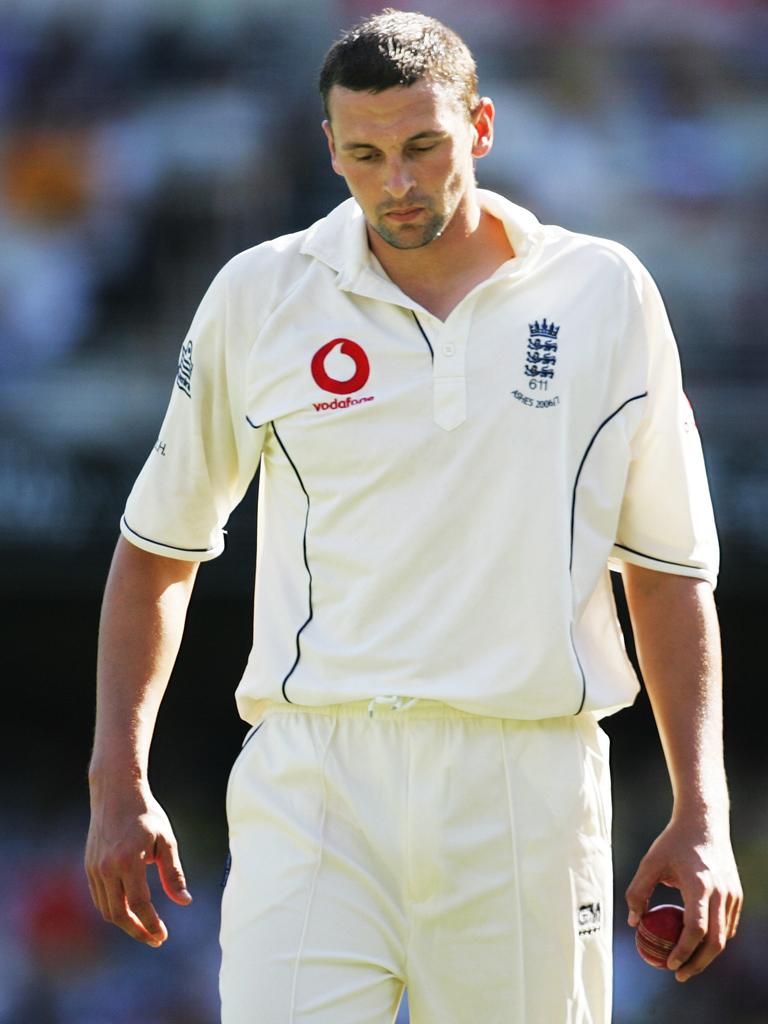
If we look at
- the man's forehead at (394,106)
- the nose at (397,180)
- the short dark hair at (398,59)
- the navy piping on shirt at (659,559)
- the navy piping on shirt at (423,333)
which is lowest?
the navy piping on shirt at (659,559)

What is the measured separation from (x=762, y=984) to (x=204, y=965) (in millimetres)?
2198

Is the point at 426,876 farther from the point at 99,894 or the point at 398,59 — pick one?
the point at 398,59

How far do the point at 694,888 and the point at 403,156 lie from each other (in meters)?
0.98

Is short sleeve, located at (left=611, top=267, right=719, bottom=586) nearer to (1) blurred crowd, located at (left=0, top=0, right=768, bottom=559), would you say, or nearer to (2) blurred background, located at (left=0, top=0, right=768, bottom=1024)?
(2) blurred background, located at (left=0, top=0, right=768, bottom=1024)

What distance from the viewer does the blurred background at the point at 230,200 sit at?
6.61 meters

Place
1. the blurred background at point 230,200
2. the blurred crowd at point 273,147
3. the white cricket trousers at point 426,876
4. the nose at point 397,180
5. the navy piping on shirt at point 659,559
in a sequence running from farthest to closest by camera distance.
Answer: the blurred crowd at point 273,147
the blurred background at point 230,200
the navy piping on shirt at point 659,559
the nose at point 397,180
the white cricket trousers at point 426,876

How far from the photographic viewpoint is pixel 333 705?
2141 mm

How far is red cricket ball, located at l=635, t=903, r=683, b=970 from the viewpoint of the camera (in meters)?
2.06

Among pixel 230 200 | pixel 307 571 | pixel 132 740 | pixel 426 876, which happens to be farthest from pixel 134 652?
pixel 230 200

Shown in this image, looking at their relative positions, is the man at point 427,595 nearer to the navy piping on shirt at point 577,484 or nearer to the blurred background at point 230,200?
the navy piping on shirt at point 577,484

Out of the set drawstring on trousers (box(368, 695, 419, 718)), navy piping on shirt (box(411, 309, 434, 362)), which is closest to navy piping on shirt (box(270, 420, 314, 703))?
drawstring on trousers (box(368, 695, 419, 718))

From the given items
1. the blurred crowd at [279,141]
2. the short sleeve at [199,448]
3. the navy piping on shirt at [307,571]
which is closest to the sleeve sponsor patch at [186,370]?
the short sleeve at [199,448]

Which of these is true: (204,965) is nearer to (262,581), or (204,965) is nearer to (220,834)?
(220,834)

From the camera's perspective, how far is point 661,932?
206 centimetres
